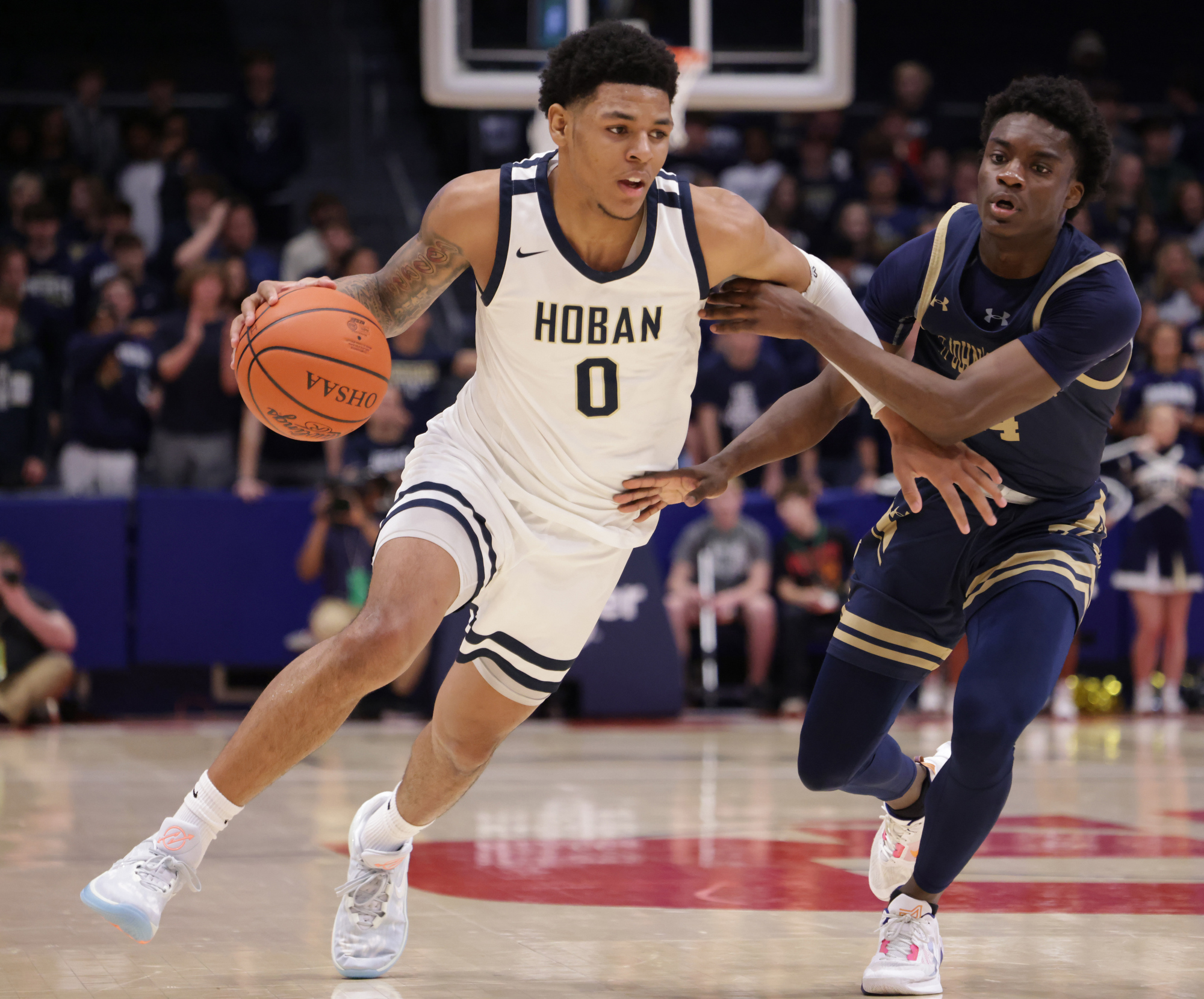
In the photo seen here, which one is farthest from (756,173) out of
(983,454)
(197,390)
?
(983,454)

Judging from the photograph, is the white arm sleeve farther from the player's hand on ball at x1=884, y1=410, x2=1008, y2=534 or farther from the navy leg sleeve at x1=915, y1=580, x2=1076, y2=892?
the navy leg sleeve at x1=915, y1=580, x2=1076, y2=892

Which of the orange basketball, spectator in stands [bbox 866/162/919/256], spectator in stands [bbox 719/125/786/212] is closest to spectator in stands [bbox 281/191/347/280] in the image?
spectator in stands [bbox 719/125/786/212]

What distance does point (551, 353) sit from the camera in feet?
13.4

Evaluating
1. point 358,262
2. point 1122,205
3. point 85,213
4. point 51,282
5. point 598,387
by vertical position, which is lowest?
point 598,387

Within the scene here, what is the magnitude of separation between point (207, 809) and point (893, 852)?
1966 millimetres

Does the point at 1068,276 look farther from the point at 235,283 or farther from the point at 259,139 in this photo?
the point at 259,139

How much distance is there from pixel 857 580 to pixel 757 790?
3200mm

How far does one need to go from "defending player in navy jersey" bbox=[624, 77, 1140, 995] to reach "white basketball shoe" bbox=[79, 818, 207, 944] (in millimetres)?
1409

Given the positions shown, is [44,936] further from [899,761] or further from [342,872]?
[899,761]

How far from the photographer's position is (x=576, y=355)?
408cm

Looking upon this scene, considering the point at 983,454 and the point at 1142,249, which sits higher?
the point at 1142,249

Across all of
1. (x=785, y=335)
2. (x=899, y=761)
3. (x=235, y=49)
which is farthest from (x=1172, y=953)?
(x=235, y=49)

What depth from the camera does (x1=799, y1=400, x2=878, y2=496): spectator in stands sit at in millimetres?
11617

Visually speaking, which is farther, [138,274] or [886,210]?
[886,210]
